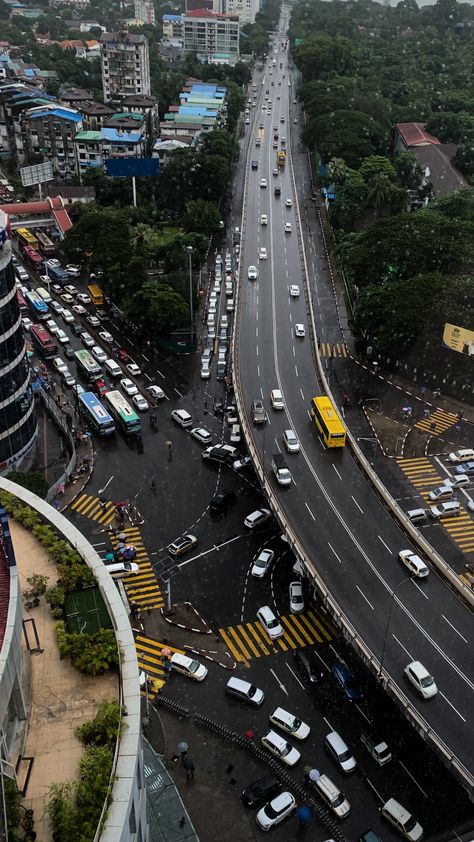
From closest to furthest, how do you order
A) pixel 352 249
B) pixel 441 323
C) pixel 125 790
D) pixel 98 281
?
pixel 125 790, pixel 441 323, pixel 352 249, pixel 98 281

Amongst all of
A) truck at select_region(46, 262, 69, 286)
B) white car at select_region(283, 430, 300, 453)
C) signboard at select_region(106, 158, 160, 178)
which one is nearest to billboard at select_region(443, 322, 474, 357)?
white car at select_region(283, 430, 300, 453)

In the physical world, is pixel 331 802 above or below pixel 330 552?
below

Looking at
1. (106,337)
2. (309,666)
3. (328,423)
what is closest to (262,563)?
(309,666)

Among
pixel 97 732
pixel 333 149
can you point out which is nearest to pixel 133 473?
pixel 97 732

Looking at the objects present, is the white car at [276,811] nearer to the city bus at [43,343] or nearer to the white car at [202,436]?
the white car at [202,436]

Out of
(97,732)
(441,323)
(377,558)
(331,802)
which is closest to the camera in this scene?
(97,732)

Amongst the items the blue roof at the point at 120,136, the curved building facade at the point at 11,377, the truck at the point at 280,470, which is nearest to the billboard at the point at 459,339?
the truck at the point at 280,470

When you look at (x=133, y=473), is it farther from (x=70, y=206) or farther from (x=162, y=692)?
(x=70, y=206)
